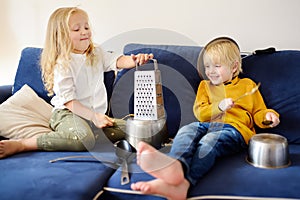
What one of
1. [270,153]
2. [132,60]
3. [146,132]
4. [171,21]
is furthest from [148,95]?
[171,21]

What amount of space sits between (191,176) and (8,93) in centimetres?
117

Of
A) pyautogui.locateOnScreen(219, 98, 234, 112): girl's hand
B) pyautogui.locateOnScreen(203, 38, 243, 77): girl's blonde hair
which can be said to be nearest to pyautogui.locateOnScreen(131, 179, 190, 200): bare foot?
pyautogui.locateOnScreen(219, 98, 234, 112): girl's hand

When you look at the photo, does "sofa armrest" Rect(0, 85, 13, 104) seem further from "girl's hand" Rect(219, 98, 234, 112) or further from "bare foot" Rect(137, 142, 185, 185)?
"girl's hand" Rect(219, 98, 234, 112)

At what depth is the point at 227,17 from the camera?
1892mm

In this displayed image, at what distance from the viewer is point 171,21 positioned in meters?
1.97

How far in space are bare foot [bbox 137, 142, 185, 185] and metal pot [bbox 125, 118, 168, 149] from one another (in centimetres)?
21

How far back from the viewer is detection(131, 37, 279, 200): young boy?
1106mm

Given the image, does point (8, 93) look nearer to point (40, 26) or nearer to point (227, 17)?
point (40, 26)

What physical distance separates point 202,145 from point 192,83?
1.30 ft

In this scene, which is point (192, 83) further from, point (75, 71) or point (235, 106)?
point (75, 71)

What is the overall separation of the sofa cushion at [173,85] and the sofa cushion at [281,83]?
245 mm

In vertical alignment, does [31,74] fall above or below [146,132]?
above

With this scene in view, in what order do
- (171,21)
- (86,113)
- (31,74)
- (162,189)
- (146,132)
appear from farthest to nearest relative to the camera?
(171,21)
(31,74)
(86,113)
(146,132)
(162,189)

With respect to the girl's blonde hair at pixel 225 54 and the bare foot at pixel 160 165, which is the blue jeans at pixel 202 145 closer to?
the bare foot at pixel 160 165
